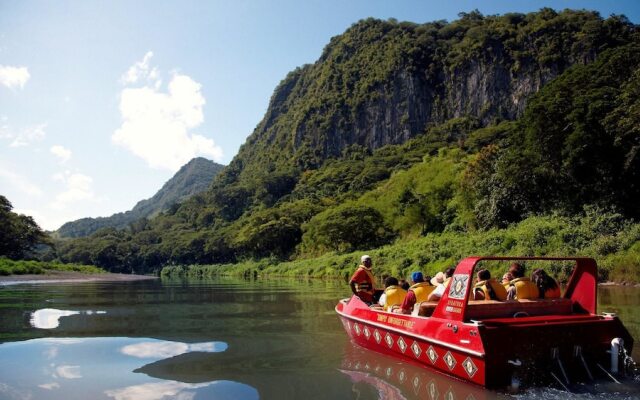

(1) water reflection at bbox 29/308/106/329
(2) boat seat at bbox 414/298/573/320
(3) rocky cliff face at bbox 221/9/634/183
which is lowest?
(1) water reflection at bbox 29/308/106/329

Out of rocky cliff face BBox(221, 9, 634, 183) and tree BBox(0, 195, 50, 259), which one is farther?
rocky cliff face BBox(221, 9, 634, 183)

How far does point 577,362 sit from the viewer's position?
7504 mm

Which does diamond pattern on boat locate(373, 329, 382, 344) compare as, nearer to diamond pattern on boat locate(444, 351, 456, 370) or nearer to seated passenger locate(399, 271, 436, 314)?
seated passenger locate(399, 271, 436, 314)

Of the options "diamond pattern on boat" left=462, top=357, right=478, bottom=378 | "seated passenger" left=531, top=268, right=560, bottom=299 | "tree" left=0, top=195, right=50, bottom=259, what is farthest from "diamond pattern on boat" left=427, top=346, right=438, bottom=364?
"tree" left=0, top=195, right=50, bottom=259

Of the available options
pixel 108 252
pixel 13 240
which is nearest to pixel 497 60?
pixel 108 252

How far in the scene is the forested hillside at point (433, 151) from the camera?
33312mm

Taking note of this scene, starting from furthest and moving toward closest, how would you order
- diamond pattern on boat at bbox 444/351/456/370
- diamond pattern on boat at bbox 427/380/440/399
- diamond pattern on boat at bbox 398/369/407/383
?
diamond pattern on boat at bbox 398/369/407/383 < diamond pattern on boat at bbox 444/351/456/370 < diamond pattern on boat at bbox 427/380/440/399

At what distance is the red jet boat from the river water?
286 millimetres

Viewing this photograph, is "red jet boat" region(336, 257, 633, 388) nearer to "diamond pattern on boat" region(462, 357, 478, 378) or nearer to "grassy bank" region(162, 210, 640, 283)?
"diamond pattern on boat" region(462, 357, 478, 378)

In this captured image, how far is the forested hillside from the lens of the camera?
33312 millimetres

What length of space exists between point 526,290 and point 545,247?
72.9 ft

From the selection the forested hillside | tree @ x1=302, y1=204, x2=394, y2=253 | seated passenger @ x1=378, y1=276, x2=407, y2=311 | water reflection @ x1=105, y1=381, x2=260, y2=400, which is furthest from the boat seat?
tree @ x1=302, y1=204, x2=394, y2=253

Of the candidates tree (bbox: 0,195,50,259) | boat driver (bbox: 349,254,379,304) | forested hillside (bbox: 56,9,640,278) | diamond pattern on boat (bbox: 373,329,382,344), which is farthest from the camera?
tree (bbox: 0,195,50,259)

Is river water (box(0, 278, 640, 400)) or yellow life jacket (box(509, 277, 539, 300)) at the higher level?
yellow life jacket (box(509, 277, 539, 300))
